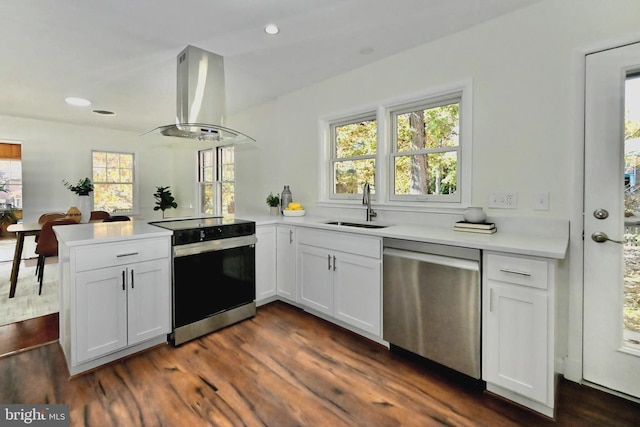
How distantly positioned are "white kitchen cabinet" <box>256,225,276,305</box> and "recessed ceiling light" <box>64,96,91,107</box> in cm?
320

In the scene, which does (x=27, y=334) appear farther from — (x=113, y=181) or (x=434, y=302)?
(x=113, y=181)

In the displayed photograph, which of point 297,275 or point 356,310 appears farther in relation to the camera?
point 297,275

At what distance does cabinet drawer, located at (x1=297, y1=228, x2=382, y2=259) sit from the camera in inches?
88.8

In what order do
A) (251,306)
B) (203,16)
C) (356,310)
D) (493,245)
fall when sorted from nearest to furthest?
(493,245) → (203,16) → (356,310) → (251,306)

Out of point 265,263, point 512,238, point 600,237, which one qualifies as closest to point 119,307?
point 265,263

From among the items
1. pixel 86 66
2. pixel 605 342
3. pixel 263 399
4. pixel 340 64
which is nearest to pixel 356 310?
pixel 263 399

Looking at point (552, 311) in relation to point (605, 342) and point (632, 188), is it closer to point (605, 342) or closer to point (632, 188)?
point (605, 342)

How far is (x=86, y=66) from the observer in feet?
9.64

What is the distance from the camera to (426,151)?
8.65ft

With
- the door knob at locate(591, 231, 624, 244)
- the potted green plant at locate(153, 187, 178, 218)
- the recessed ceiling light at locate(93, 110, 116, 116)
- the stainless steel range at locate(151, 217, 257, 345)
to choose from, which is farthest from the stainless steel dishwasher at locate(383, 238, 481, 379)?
the potted green plant at locate(153, 187, 178, 218)

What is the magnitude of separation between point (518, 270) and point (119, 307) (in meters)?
2.46

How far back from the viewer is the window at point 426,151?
251 cm

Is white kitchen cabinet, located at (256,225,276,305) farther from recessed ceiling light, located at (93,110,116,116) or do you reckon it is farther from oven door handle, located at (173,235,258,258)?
recessed ceiling light, located at (93,110,116,116)

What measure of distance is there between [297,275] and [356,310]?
74 cm
